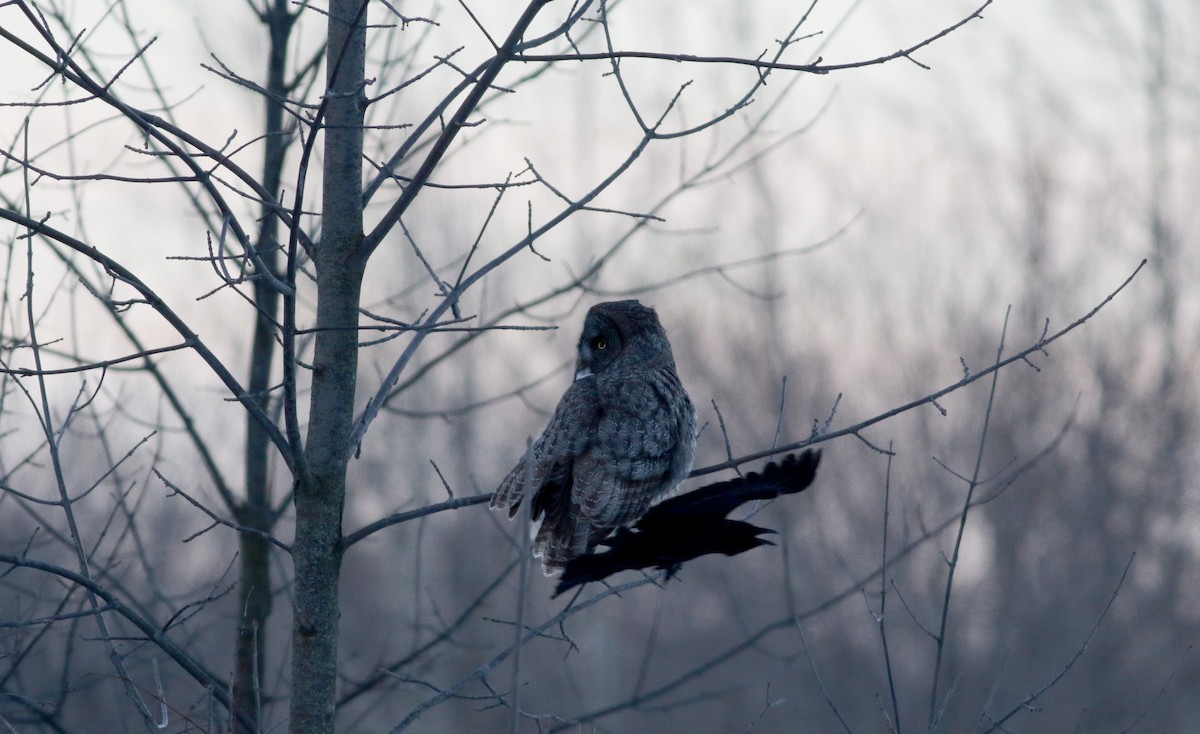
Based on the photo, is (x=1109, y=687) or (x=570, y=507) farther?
(x=1109, y=687)

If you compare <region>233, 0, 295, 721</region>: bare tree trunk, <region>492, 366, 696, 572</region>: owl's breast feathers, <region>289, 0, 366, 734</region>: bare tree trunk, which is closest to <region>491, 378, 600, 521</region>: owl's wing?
<region>492, 366, 696, 572</region>: owl's breast feathers

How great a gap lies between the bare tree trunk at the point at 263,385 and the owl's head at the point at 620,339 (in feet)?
4.17

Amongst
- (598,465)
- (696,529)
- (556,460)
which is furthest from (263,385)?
(696,529)

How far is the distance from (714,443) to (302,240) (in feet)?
50.6

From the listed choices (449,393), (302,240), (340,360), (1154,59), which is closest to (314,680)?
(340,360)

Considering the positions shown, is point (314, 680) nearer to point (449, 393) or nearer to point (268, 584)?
point (268, 584)

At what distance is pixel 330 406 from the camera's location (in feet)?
9.50

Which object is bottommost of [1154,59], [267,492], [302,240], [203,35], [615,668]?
[302,240]

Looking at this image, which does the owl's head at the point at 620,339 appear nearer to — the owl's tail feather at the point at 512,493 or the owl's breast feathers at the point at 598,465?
the owl's breast feathers at the point at 598,465

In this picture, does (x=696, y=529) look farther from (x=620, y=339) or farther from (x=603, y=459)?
(x=620, y=339)

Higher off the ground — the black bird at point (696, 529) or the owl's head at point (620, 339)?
the owl's head at point (620, 339)

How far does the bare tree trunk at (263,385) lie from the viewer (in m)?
4.54

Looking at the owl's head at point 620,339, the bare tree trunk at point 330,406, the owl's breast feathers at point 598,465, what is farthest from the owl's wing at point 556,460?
the bare tree trunk at point 330,406

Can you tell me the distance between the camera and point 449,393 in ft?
76.7
